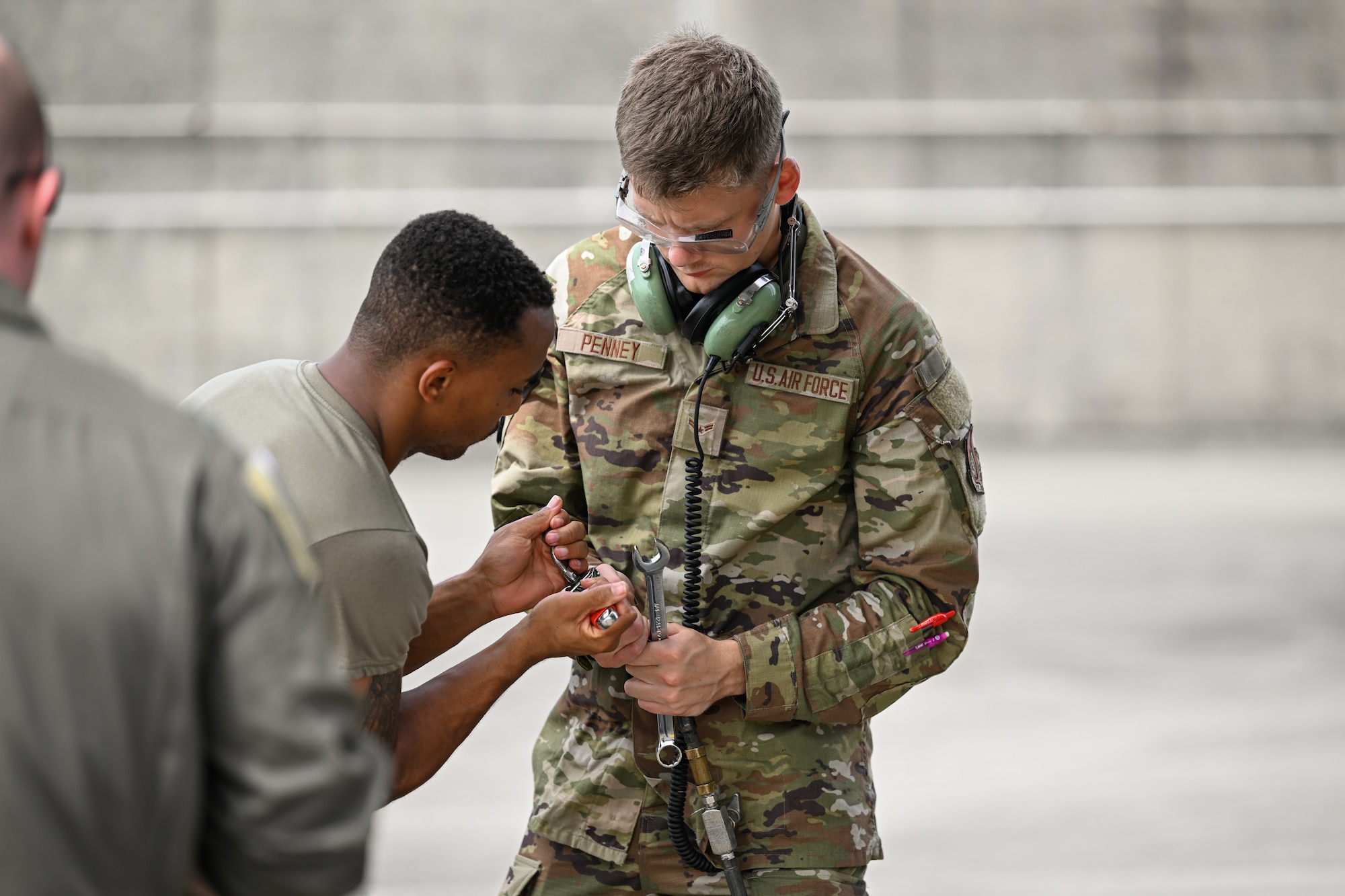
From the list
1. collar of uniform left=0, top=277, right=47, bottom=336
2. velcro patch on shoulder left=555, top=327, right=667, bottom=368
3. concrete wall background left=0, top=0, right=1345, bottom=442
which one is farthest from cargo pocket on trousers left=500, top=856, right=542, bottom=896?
concrete wall background left=0, top=0, right=1345, bottom=442

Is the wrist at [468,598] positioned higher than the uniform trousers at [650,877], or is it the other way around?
the wrist at [468,598]

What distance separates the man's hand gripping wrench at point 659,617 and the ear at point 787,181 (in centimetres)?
61

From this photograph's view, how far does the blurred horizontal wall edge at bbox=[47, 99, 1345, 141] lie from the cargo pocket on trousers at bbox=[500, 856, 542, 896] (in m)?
10.9

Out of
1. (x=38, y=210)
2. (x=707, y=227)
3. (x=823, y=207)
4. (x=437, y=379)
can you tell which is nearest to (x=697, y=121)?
(x=707, y=227)

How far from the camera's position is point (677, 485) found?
213 centimetres

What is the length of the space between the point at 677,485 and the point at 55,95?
12454 millimetres

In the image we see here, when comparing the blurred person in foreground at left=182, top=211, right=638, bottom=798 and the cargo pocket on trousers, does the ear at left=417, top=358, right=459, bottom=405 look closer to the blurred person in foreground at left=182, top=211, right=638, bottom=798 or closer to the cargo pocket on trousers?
the blurred person in foreground at left=182, top=211, right=638, bottom=798

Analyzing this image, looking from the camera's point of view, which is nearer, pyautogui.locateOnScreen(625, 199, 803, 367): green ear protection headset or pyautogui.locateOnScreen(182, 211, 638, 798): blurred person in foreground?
pyautogui.locateOnScreen(182, 211, 638, 798): blurred person in foreground

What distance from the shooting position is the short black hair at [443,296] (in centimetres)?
181

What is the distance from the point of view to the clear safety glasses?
6.54 ft

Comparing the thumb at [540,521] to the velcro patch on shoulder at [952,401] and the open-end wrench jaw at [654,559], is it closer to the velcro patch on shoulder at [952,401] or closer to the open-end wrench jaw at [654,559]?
the open-end wrench jaw at [654,559]

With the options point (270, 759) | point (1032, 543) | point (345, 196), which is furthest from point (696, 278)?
point (345, 196)

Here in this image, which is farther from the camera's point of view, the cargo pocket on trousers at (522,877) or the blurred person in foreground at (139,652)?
the cargo pocket on trousers at (522,877)

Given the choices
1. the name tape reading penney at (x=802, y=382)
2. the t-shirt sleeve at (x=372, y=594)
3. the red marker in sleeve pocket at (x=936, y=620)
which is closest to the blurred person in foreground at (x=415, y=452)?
the t-shirt sleeve at (x=372, y=594)
